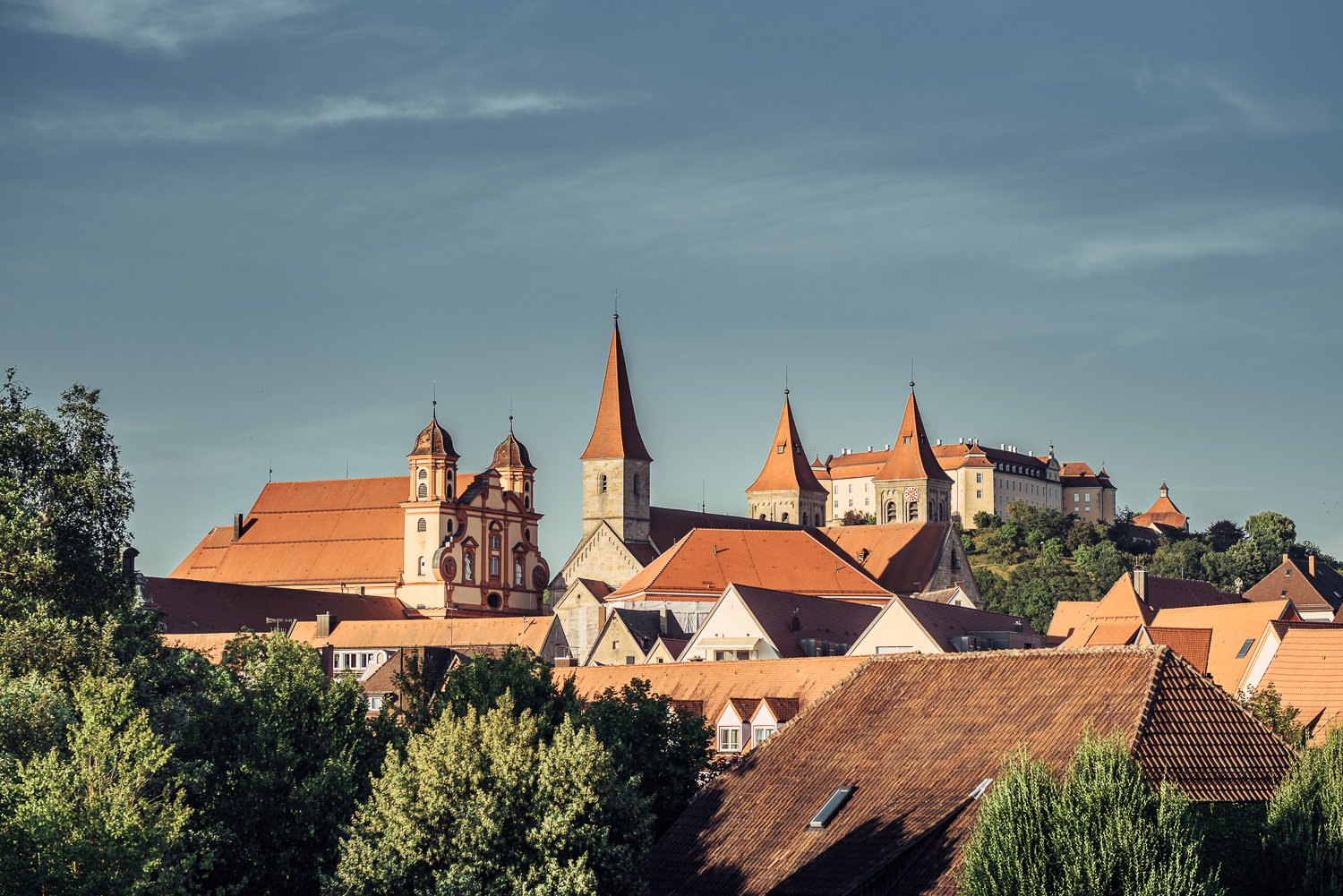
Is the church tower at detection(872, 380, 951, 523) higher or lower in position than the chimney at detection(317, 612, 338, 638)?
higher

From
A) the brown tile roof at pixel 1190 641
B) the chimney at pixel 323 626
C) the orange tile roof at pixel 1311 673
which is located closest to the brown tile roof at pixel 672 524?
the chimney at pixel 323 626

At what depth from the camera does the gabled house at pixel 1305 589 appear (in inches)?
5920

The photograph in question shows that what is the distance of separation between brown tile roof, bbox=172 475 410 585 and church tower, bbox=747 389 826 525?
39.8 metres

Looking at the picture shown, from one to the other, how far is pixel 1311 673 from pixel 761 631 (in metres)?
39.2

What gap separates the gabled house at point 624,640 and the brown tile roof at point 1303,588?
208 feet

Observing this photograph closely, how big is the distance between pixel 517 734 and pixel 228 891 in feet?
21.8

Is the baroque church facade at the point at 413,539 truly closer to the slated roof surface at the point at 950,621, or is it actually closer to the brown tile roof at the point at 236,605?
the brown tile roof at the point at 236,605

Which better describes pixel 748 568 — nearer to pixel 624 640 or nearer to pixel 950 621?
pixel 624 640

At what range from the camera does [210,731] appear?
4091cm

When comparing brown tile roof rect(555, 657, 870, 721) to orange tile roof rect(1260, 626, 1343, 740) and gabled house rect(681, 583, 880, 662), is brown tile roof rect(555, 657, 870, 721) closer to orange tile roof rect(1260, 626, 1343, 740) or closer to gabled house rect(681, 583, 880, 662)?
orange tile roof rect(1260, 626, 1343, 740)

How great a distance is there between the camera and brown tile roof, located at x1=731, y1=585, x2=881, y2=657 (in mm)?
87125

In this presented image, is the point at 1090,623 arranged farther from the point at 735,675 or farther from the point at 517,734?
the point at 517,734

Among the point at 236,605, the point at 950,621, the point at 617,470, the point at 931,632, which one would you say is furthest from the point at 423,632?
the point at 931,632

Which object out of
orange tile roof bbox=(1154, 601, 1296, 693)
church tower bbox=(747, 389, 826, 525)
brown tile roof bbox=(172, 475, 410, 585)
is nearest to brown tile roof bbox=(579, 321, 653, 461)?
brown tile roof bbox=(172, 475, 410, 585)
